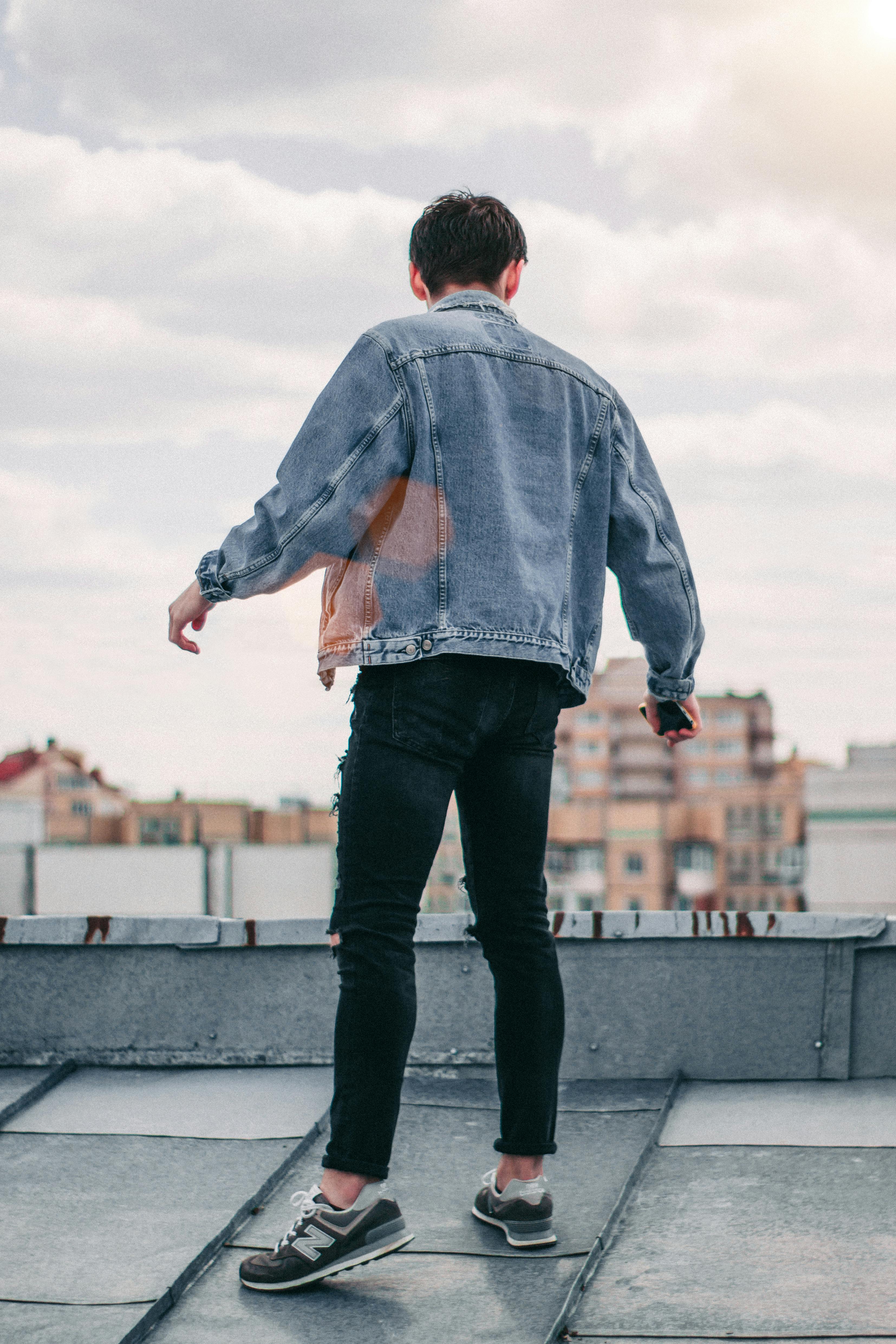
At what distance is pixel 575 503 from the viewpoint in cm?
176

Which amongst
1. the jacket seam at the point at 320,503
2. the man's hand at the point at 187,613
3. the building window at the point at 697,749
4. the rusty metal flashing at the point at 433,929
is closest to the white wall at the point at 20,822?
the building window at the point at 697,749

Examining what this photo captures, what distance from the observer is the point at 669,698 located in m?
1.96

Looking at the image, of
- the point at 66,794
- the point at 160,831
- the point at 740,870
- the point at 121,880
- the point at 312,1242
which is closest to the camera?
the point at 312,1242

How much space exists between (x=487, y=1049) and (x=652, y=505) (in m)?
1.21

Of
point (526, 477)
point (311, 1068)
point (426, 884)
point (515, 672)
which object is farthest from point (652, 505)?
point (311, 1068)

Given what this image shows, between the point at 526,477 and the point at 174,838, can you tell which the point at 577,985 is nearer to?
the point at 526,477

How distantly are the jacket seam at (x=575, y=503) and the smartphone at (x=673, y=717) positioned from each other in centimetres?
32

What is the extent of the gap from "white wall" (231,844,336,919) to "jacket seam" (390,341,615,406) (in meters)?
51.1

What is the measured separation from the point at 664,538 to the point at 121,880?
54.4 metres

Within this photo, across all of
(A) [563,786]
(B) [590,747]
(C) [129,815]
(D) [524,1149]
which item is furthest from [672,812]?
(D) [524,1149]

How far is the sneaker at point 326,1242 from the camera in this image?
1.51 metres

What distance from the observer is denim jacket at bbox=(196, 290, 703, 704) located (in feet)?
5.23

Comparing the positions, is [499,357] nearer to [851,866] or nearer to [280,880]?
[280,880]

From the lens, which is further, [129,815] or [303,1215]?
[129,815]
